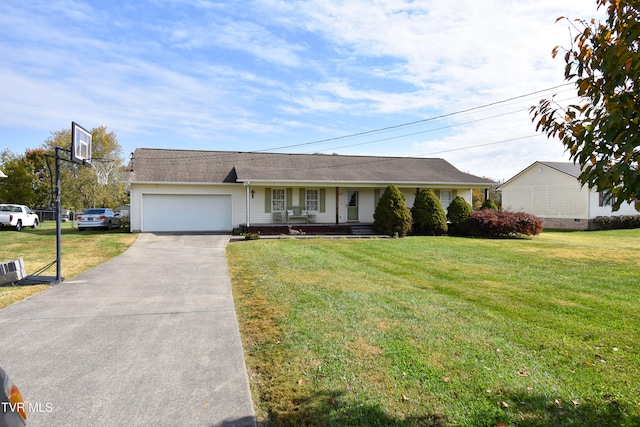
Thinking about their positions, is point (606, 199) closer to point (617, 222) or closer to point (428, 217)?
point (428, 217)

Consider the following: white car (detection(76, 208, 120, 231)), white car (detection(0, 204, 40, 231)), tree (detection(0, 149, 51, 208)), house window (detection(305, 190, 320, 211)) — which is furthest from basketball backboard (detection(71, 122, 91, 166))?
tree (detection(0, 149, 51, 208))

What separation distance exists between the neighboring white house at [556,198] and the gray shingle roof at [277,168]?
8944mm

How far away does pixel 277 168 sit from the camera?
2166cm

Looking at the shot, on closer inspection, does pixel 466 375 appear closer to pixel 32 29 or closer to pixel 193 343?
pixel 193 343

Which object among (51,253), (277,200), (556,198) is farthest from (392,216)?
(556,198)

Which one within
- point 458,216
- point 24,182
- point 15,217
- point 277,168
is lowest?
point 15,217

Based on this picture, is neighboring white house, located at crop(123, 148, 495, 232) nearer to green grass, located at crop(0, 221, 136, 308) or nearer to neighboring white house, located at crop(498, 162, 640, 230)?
green grass, located at crop(0, 221, 136, 308)

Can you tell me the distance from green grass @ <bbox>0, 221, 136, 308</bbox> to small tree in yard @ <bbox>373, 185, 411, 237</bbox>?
11.7 metres

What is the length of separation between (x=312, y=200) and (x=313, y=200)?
0.06 m

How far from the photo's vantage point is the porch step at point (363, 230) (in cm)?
1953

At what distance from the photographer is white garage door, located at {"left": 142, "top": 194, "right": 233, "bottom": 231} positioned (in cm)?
1914

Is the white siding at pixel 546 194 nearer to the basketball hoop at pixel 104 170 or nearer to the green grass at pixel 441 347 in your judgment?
the green grass at pixel 441 347

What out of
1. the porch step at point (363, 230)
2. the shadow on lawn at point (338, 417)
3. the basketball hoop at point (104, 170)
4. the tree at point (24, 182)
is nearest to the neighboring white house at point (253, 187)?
the porch step at point (363, 230)

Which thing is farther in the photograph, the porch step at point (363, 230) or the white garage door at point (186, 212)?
the porch step at point (363, 230)
